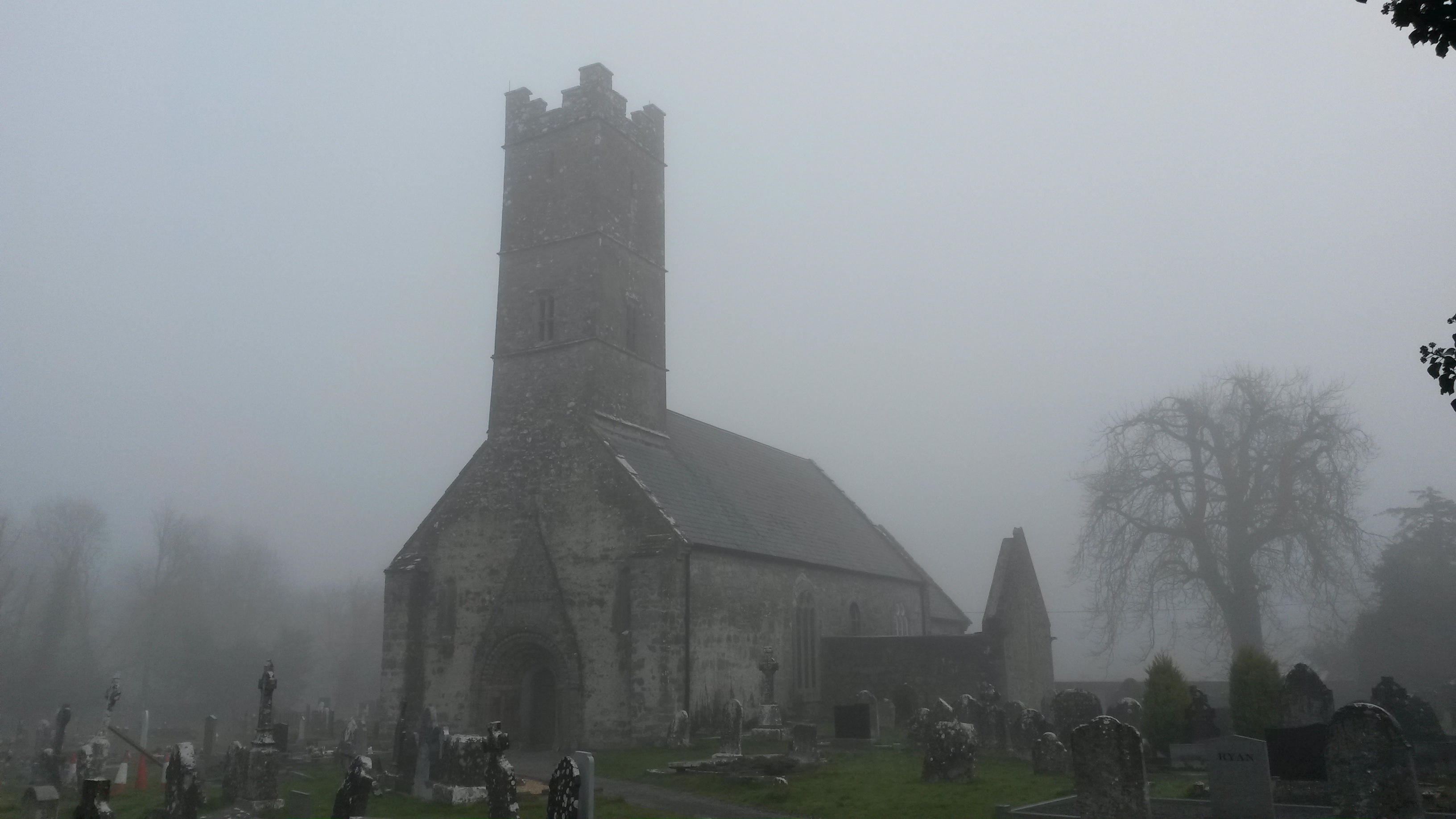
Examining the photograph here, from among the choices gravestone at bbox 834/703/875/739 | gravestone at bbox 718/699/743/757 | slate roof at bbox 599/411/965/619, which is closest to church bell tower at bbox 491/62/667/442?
slate roof at bbox 599/411/965/619

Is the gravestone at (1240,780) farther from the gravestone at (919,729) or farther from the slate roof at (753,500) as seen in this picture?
the slate roof at (753,500)

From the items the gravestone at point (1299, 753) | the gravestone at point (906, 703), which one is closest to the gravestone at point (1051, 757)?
the gravestone at point (1299, 753)

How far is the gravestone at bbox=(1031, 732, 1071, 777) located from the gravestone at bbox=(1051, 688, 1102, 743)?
1.61 meters

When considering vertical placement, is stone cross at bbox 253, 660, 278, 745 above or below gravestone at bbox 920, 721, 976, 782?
above

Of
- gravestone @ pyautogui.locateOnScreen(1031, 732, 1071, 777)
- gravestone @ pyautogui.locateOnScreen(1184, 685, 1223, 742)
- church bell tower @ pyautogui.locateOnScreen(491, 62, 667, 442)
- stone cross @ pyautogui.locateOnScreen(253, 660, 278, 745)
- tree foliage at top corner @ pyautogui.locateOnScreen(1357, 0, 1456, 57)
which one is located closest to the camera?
tree foliage at top corner @ pyautogui.locateOnScreen(1357, 0, 1456, 57)

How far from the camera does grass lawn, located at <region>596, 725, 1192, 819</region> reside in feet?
44.8

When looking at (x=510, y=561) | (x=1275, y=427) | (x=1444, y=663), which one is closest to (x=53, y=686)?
(x=510, y=561)

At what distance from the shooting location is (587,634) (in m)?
24.0

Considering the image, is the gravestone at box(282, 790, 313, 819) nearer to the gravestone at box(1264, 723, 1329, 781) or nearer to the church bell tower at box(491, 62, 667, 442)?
the gravestone at box(1264, 723, 1329, 781)

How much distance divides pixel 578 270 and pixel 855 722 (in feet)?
46.2

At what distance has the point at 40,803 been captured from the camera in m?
12.1

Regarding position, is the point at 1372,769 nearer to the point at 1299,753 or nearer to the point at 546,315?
the point at 1299,753

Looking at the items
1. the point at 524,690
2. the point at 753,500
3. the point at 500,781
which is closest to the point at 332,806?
the point at 500,781

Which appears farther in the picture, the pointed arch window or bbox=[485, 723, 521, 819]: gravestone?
the pointed arch window
